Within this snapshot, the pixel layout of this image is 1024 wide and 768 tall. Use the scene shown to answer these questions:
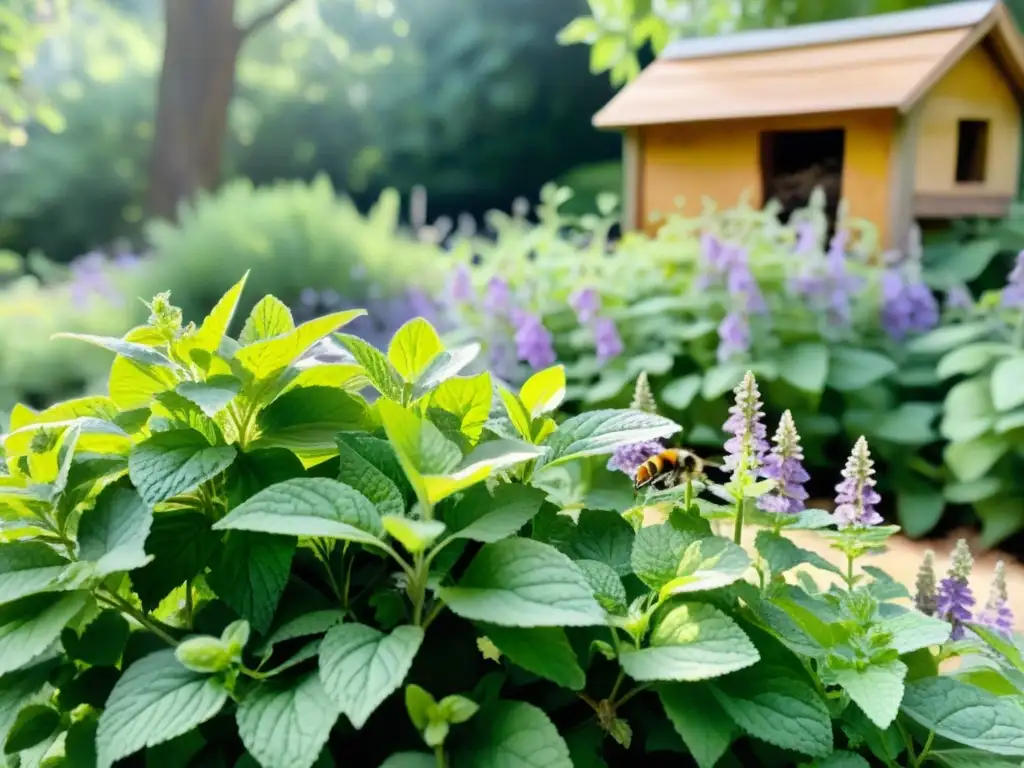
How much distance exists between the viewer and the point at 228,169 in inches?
336

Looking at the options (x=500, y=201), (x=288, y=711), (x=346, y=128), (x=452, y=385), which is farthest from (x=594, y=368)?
(x=346, y=128)

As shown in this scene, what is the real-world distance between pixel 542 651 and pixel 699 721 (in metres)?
0.10

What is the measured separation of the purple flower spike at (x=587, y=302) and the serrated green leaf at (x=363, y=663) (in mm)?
2234

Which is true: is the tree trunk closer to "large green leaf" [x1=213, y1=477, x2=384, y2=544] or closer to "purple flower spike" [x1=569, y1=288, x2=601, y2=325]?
"purple flower spike" [x1=569, y1=288, x2=601, y2=325]

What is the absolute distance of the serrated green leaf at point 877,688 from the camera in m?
0.50

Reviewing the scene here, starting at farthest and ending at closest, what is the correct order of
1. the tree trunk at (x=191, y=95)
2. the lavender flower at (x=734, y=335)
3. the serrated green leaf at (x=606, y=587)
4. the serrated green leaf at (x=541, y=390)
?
the tree trunk at (x=191, y=95)
the lavender flower at (x=734, y=335)
the serrated green leaf at (x=541, y=390)
the serrated green leaf at (x=606, y=587)

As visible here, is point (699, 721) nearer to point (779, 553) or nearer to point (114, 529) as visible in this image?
point (779, 553)

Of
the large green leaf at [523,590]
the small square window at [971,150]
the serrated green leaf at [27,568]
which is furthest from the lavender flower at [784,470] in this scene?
the small square window at [971,150]

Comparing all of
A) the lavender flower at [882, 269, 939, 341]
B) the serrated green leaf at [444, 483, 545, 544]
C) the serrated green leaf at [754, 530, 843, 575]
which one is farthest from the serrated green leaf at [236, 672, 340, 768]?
the lavender flower at [882, 269, 939, 341]

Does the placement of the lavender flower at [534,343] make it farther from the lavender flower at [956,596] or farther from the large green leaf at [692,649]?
the large green leaf at [692,649]

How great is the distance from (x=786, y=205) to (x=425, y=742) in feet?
11.5

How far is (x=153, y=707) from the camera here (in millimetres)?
472

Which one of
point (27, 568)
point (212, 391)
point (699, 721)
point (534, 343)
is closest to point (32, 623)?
point (27, 568)

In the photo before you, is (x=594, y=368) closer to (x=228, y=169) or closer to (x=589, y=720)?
(x=589, y=720)
